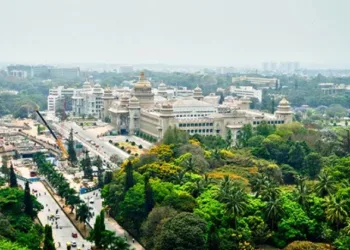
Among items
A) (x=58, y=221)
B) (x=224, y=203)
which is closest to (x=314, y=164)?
(x=224, y=203)

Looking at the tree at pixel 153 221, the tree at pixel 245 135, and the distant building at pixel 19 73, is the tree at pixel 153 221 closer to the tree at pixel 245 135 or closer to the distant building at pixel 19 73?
the tree at pixel 245 135

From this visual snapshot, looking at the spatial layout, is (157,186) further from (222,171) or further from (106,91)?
(106,91)

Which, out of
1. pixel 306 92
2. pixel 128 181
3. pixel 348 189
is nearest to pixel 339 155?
pixel 348 189

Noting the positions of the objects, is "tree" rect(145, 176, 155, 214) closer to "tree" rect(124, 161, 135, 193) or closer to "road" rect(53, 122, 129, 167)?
"tree" rect(124, 161, 135, 193)

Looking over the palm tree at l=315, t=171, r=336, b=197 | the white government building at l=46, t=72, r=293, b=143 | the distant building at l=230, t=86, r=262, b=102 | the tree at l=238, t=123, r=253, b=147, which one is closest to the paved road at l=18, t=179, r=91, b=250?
the palm tree at l=315, t=171, r=336, b=197

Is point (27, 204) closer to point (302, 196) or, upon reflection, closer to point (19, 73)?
point (302, 196)

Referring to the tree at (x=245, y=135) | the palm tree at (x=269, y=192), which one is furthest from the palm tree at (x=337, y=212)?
the tree at (x=245, y=135)
